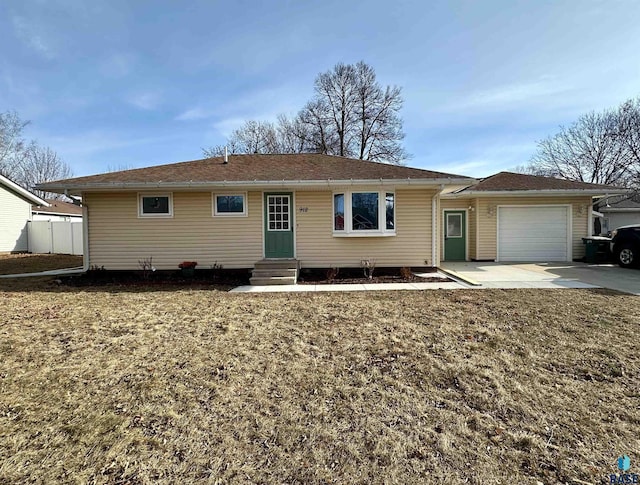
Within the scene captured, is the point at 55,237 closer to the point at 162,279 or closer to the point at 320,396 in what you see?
the point at 162,279

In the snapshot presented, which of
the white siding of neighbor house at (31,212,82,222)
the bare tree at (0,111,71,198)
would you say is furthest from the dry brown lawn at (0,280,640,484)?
the bare tree at (0,111,71,198)

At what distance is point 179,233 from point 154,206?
112 cm

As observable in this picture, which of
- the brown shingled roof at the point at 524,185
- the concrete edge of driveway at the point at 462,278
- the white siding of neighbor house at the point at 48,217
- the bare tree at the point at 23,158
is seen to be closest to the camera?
the concrete edge of driveway at the point at 462,278

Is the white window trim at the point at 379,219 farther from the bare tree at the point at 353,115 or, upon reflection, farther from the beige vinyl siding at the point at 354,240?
the bare tree at the point at 353,115

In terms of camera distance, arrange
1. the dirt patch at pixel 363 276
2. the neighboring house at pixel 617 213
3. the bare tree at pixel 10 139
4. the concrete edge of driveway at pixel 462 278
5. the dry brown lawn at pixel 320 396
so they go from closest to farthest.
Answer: the dry brown lawn at pixel 320 396, the concrete edge of driveway at pixel 462 278, the dirt patch at pixel 363 276, the neighboring house at pixel 617 213, the bare tree at pixel 10 139

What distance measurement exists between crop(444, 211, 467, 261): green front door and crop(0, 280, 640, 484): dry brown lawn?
715cm

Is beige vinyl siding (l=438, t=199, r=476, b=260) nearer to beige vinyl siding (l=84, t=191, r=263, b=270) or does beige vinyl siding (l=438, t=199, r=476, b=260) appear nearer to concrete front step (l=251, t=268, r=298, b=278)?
concrete front step (l=251, t=268, r=298, b=278)

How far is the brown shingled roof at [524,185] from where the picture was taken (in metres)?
11.5

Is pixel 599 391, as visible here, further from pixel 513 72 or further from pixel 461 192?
pixel 513 72

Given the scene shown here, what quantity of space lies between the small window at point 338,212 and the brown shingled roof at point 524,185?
17.7ft

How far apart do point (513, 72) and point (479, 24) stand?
2.61 meters

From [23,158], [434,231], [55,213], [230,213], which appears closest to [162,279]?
[230,213]

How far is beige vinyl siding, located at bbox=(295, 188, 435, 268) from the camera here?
9.32 meters

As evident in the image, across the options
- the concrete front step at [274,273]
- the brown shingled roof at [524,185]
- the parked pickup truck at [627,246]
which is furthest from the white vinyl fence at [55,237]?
the parked pickup truck at [627,246]
